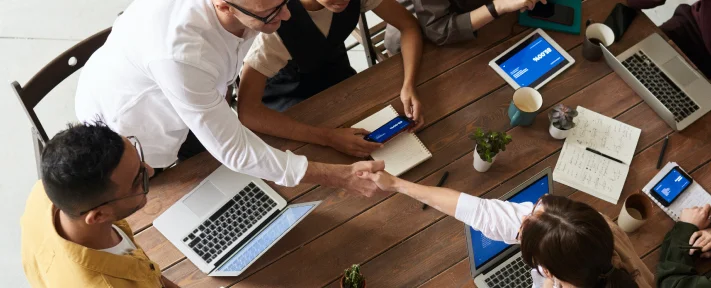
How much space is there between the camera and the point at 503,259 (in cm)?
174

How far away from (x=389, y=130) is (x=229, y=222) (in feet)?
1.99

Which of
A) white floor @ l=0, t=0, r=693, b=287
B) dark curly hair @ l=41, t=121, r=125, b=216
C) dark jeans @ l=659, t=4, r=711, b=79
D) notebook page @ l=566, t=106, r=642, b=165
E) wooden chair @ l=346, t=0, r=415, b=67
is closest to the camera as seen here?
dark curly hair @ l=41, t=121, r=125, b=216

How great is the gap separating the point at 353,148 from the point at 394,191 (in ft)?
0.65

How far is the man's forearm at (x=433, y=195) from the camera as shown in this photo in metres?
1.75

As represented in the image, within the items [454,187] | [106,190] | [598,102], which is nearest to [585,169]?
[598,102]

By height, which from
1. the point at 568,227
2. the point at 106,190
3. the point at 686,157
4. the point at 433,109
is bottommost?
the point at 686,157

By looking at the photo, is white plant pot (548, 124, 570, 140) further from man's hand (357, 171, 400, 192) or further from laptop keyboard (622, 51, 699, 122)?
man's hand (357, 171, 400, 192)

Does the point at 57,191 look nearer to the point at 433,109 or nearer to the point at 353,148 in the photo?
the point at 353,148

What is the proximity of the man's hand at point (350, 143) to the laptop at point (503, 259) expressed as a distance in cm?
42

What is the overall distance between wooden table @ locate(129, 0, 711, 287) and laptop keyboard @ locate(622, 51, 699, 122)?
5 cm

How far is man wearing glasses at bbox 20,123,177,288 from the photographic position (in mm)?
1323

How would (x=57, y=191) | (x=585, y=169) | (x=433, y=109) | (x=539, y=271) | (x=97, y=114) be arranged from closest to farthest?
(x=57, y=191) → (x=539, y=271) → (x=97, y=114) → (x=585, y=169) → (x=433, y=109)

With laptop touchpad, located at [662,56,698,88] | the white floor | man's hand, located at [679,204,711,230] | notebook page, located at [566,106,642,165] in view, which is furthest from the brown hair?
the white floor

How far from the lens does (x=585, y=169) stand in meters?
1.90
